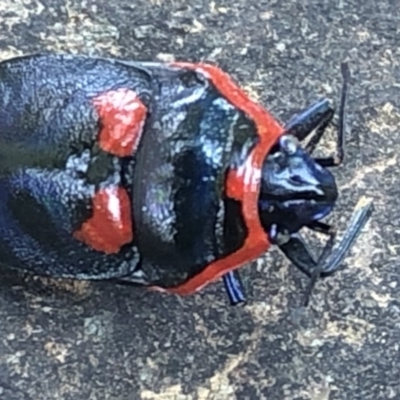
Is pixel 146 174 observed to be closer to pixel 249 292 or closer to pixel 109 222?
pixel 109 222

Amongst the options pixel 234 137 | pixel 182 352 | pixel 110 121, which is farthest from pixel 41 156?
pixel 182 352

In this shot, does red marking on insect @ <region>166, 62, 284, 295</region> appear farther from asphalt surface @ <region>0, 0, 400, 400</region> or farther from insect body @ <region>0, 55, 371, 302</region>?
asphalt surface @ <region>0, 0, 400, 400</region>

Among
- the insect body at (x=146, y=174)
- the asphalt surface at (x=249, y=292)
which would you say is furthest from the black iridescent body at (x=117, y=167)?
the asphalt surface at (x=249, y=292)

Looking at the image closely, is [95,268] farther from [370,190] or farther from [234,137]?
[370,190]

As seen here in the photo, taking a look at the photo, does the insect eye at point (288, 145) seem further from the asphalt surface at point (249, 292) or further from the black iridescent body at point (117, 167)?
the asphalt surface at point (249, 292)

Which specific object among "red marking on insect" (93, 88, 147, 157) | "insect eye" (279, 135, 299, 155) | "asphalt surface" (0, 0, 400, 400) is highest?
"red marking on insect" (93, 88, 147, 157)

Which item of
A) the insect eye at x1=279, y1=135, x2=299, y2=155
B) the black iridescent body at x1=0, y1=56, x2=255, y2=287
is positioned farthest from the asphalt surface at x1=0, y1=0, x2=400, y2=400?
the insect eye at x1=279, y1=135, x2=299, y2=155

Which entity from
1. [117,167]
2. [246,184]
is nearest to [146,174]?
[117,167]

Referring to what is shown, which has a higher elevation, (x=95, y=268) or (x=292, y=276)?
(x=95, y=268)
